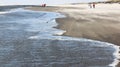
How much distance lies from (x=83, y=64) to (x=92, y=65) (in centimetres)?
48

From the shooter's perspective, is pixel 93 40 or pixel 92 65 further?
pixel 93 40

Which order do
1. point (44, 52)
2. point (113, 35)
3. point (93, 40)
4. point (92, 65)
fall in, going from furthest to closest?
point (113, 35) → point (93, 40) → point (44, 52) → point (92, 65)

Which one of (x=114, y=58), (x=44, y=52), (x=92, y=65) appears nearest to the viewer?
(x=92, y=65)

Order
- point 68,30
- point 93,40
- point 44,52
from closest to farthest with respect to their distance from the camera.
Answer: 1. point 44,52
2. point 93,40
3. point 68,30

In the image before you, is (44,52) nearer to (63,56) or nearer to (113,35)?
(63,56)

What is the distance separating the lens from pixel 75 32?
33.0 meters

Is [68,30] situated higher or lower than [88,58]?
lower

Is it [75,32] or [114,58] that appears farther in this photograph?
[75,32]

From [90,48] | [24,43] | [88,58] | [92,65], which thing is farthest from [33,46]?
[92,65]

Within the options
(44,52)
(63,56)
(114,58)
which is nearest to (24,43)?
(44,52)

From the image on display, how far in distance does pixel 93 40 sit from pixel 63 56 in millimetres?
6740

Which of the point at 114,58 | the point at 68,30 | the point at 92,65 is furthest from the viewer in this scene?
the point at 68,30

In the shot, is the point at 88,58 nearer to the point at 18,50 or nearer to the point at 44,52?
the point at 44,52

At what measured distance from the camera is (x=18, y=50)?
23.5m
